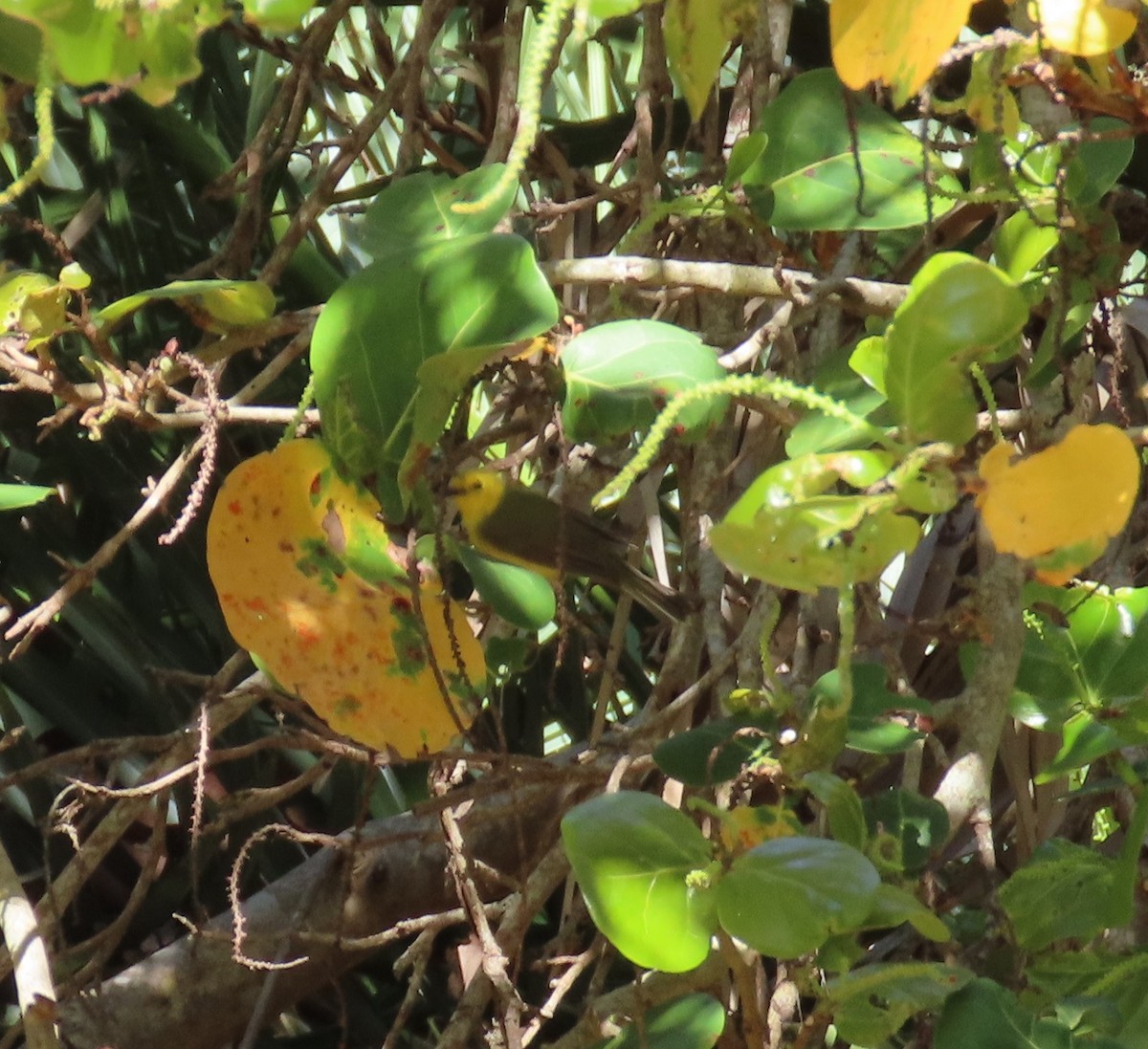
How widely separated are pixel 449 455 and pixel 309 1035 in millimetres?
821

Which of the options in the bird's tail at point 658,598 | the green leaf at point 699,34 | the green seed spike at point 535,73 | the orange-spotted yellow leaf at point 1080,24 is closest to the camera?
the green seed spike at point 535,73

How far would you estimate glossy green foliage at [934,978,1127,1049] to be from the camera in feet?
1.55

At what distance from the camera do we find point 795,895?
0.45 m

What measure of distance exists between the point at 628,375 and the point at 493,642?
0.32 m

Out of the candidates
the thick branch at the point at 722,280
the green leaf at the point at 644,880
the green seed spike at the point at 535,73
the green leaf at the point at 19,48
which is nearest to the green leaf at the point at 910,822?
the green leaf at the point at 644,880

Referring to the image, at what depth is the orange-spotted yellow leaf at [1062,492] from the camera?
36 cm

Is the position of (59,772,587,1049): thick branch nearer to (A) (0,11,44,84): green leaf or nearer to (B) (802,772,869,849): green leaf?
(B) (802,772,869,849): green leaf

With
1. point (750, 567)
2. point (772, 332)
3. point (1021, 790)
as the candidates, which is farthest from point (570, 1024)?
point (750, 567)

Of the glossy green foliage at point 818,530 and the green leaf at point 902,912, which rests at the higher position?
the glossy green foliage at point 818,530

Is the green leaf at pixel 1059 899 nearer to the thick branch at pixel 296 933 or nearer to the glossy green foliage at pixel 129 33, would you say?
the thick branch at pixel 296 933

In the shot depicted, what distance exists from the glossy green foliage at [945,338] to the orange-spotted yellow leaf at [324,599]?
0.79 feet

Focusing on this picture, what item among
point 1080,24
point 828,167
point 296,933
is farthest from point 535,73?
point 296,933

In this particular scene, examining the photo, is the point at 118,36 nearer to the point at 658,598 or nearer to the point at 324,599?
the point at 324,599

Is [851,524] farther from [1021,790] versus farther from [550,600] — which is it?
[1021,790]
